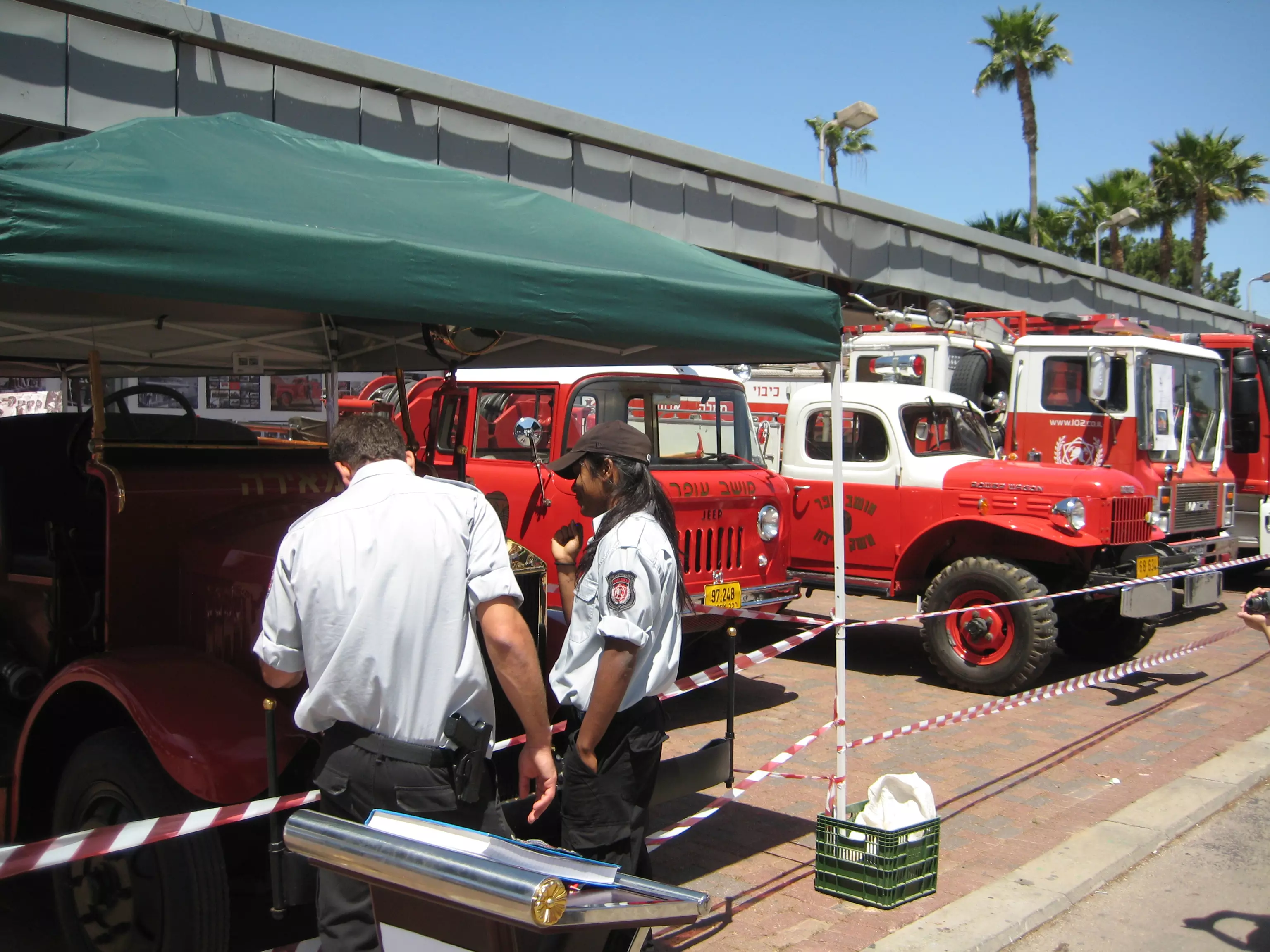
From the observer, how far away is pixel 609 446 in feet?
10.8

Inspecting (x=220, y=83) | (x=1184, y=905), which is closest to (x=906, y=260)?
(x=220, y=83)

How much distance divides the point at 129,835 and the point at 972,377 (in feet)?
30.8

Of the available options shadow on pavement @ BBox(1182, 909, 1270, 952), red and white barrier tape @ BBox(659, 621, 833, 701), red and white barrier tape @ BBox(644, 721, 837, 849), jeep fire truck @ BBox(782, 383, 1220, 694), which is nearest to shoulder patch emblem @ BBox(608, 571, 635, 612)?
red and white barrier tape @ BBox(644, 721, 837, 849)

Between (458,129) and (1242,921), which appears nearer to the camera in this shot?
(1242,921)

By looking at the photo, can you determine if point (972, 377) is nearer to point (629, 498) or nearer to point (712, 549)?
point (712, 549)

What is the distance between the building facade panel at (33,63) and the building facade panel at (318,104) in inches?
71.9

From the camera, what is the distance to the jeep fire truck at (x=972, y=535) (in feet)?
25.4

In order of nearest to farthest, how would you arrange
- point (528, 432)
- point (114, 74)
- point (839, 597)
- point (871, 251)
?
point (839, 597)
point (528, 432)
point (114, 74)
point (871, 251)

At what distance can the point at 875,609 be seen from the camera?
37.6ft

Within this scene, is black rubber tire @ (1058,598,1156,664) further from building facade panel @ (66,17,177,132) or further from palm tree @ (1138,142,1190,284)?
palm tree @ (1138,142,1190,284)

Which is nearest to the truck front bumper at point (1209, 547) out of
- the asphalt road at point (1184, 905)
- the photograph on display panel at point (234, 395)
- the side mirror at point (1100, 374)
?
the side mirror at point (1100, 374)

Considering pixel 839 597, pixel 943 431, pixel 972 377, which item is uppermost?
pixel 972 377

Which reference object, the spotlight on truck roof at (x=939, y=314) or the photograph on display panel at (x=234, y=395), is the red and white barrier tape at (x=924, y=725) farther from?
the photograph on display panel at (x=234, y=395)

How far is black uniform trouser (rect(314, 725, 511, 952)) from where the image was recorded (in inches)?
104
